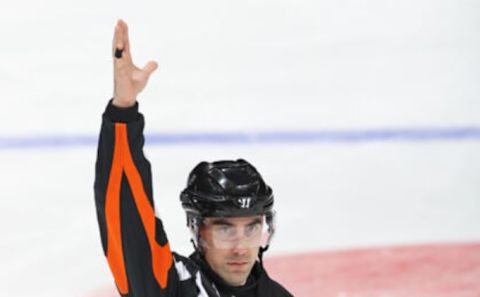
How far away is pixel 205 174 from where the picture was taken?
7.48ft

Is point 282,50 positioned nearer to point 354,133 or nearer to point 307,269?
point 354,133

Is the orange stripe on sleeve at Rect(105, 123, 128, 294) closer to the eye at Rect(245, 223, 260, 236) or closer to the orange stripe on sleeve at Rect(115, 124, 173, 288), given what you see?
the orange stripe on sleeve at Rect(115, 124, 173, 288)

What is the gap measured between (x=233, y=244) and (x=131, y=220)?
278mm

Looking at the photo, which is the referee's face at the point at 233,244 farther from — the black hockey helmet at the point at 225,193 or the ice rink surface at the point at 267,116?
the ice rink surface at the point at 267,116

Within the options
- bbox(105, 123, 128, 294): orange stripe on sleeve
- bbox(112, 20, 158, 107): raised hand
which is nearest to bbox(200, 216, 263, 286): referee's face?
bbox(105, 123, 128, 294): orange stripe on sleeve

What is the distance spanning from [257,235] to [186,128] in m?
2.36

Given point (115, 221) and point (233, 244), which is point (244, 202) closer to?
point (233, 244)

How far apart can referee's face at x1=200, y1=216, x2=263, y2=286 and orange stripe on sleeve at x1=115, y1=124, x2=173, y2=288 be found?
0.43 feet

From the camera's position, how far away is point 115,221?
6.75ft

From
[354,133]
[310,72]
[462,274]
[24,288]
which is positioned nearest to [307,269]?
[462,274]

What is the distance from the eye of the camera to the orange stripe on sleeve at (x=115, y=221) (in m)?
2.02

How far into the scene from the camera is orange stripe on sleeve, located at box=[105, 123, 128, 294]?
2.02m

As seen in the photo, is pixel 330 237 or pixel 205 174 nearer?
pixel 205 174

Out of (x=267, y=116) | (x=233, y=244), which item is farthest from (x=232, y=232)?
(x=267, y=116)
